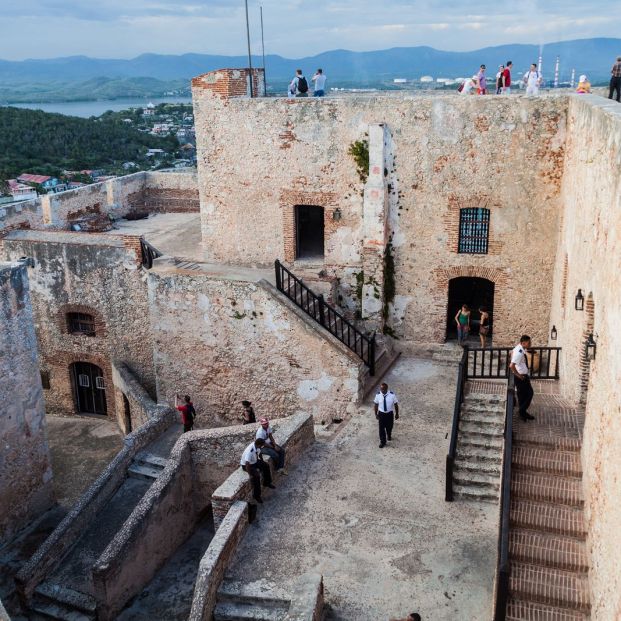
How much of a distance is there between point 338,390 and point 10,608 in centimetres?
771

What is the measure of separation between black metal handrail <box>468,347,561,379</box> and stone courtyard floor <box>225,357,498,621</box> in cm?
144

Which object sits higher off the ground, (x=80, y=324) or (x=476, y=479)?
(x=80, y=324)

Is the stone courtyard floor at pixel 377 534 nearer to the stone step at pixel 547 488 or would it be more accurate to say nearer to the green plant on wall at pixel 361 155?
the stone step at pixel 547 488

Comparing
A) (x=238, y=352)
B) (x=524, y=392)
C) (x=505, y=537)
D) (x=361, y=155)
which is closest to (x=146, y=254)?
(x=238, y=352)

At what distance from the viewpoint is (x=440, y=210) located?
16.3 meters

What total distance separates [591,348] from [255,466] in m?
5.69

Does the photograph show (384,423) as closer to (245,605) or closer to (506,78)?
(245,605)

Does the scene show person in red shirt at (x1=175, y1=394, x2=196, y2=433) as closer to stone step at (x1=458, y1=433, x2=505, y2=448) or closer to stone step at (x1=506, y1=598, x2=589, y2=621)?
stone step at (x1=458, y1=433, x2=505, y2=448)

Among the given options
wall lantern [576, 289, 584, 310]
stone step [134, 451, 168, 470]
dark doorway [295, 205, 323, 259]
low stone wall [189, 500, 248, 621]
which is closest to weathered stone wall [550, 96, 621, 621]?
wall lantern [576, 289, 584, 310]

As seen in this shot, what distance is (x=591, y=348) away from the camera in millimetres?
9906

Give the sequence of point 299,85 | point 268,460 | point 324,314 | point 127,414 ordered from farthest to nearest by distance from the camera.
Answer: point 127,414, point 299,85, point 324,314, point 268,460

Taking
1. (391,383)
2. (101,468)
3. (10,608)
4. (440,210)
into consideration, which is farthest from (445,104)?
(10,608)

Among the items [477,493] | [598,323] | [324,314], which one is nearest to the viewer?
[598,323]

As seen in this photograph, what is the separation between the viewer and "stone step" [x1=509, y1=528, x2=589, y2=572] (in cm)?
941
